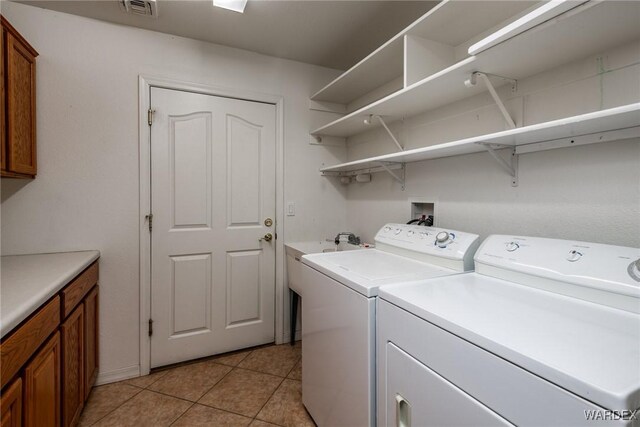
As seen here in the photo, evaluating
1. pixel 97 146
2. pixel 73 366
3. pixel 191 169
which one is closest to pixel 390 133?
pixel 191 169

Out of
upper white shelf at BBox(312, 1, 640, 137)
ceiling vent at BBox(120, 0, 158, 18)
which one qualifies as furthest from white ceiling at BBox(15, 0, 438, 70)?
upper white shelf at BBox(312, 1, 640, 137)

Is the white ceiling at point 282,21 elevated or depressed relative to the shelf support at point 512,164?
elevated

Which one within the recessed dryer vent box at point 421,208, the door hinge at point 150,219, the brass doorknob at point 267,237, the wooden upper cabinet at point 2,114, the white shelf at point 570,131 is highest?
the wooden upper cabinet at point 2,114

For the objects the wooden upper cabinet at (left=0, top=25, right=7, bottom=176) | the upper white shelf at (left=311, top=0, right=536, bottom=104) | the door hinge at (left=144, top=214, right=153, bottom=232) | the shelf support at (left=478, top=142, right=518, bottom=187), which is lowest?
the door hinge at (left=144, top=214, right=153, bottom=232)

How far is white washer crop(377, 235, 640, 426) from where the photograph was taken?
1.84 feet

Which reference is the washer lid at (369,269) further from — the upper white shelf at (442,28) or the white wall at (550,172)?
the upper white shelf at (442,28)

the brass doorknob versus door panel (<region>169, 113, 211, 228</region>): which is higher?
door panel (<region>169, 113, 211, 228</region>)

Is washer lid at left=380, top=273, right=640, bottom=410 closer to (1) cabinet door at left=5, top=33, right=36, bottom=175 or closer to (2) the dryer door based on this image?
(2) the dryer door

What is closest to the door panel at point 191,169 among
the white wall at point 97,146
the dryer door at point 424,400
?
the white wall at point 97,146

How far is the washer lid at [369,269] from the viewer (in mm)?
1160

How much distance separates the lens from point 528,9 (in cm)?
127

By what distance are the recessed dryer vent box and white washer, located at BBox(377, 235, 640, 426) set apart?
0.59 m

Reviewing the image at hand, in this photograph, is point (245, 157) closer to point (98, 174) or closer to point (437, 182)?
point (98, 174)

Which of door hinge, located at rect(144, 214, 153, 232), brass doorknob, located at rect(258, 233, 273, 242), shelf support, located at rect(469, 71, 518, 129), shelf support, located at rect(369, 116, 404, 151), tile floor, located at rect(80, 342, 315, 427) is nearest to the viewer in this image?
shelf support, located at rect(469, 71, 518, 129)
